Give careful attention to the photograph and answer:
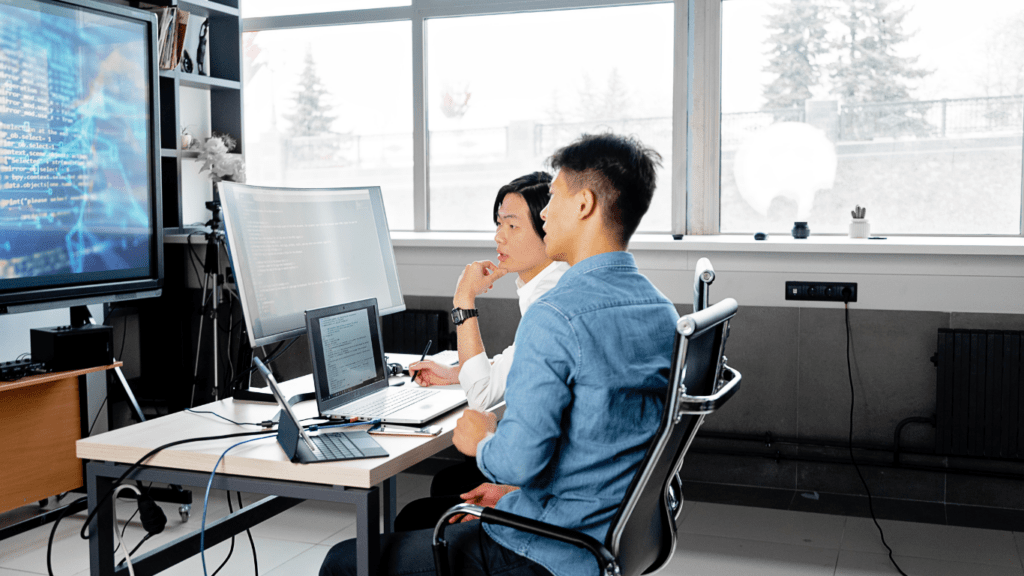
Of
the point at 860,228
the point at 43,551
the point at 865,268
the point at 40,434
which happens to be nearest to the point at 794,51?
the point at 860,228

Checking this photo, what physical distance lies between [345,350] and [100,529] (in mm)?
A: 632

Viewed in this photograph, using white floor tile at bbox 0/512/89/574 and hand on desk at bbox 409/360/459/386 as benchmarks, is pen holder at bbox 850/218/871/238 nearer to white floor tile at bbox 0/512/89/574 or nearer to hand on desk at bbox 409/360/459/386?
hand on desk at bbox 409/360/459/386

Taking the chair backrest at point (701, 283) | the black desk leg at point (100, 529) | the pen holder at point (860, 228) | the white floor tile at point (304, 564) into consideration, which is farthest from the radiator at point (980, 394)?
the black desk leg at point (100, 529)

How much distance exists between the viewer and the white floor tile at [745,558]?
2822mm

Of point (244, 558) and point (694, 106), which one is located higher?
point (694, 106)

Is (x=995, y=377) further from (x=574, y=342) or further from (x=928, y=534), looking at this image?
(x=574, y=342)

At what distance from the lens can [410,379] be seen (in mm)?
2389

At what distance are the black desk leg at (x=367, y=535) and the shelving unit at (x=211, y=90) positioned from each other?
293 cm

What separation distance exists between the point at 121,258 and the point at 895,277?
3.00 metres

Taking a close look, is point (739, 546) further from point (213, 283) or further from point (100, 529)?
point (213, 283)

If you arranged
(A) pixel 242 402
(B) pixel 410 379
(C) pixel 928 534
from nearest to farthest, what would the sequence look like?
(A) pixel 242 402, (B) pixel 410 379, (C) pixel 928 534

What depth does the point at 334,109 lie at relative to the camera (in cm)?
436

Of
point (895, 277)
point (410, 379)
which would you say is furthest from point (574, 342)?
point (895, 277)

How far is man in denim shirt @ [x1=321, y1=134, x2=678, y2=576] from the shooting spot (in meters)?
1.34
